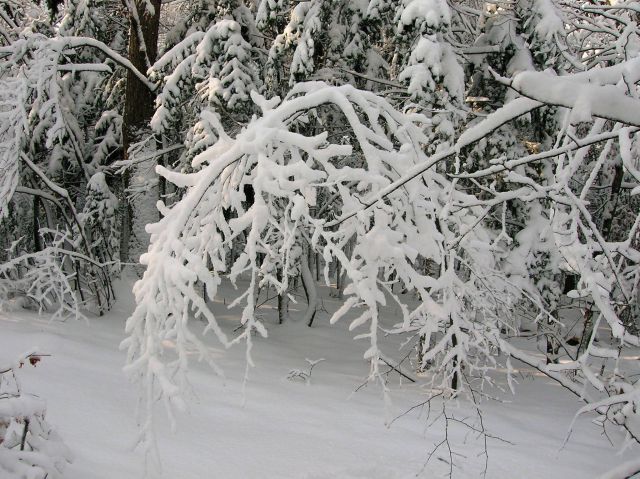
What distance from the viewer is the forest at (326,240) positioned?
8.61 feet

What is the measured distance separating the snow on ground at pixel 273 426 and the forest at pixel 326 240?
3 cm

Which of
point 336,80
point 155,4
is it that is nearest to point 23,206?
point 155,4

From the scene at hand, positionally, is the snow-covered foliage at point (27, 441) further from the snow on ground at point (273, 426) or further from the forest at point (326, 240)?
the snow on ground at point (273, 426)

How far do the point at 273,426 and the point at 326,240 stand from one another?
270 centimetres

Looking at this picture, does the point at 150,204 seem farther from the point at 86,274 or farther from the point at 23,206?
the point at 23,206

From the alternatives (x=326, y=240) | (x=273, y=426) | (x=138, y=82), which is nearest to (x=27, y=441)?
(x=326, y=240)

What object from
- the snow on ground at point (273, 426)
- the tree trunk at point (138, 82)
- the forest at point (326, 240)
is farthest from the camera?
Result: the tree trunk at point (138, 82)

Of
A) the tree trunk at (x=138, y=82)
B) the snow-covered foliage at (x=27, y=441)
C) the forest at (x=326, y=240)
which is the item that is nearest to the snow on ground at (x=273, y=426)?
the forest at (x=326, y=240)

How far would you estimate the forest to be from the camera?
262 cm

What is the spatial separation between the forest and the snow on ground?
33mm

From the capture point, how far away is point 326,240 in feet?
8.51

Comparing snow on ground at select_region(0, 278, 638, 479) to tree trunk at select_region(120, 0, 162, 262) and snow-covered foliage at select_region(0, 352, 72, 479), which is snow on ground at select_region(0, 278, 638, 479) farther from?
tree trunk at select_region(120, 0, 162, 262)

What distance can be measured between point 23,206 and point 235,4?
9089 millimetres

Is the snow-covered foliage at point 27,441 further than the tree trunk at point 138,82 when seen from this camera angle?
No
